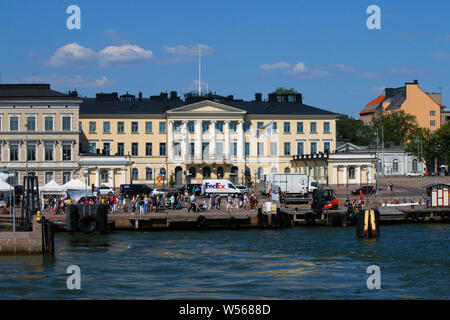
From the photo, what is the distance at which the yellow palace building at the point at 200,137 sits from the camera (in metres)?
98.8

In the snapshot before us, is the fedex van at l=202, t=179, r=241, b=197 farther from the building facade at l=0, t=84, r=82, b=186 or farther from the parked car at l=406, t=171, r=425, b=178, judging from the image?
the parked car at l=406, t=171, r=425, b=178

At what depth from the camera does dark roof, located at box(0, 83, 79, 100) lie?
85938mm

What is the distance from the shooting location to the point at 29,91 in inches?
3474

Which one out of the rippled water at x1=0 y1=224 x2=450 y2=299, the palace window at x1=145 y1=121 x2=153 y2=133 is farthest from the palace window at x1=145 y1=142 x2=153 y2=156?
the rippled water at x1=0 y1=224 x2=450 y2=299

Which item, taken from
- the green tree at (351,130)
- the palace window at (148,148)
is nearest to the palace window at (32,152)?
the palace window at (148,148)

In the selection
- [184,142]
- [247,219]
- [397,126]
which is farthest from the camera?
[397,126]

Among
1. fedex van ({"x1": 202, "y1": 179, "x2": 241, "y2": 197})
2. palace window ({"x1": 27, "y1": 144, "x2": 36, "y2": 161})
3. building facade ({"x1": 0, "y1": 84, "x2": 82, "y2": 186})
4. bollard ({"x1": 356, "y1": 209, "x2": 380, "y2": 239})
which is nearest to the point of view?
bollard ({"x1": 356, "y1": 209, "x2": 380, "y2": 239})

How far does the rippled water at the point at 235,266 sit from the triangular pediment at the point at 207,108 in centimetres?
4803

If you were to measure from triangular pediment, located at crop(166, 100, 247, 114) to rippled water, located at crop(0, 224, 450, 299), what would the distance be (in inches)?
1891

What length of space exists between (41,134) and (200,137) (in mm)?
22650

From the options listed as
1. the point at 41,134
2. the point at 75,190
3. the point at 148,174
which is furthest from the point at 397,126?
the point at 75,190

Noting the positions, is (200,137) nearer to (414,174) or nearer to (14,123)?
(14,123)

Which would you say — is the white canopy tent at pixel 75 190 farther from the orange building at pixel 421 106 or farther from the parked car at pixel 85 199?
the orange building at pixel 421 106

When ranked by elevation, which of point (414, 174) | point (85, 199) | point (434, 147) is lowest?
point (85, 199)
